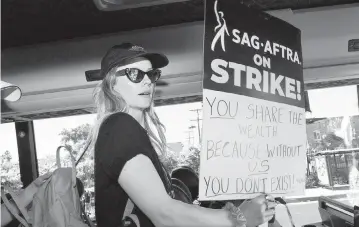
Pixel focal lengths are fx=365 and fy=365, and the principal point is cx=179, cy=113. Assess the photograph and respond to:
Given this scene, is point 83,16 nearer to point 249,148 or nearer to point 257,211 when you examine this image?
point 249,148

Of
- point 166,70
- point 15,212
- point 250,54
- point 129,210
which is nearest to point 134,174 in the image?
point 129,210

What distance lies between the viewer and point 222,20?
46.6 inches

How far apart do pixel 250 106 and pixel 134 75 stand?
411mm

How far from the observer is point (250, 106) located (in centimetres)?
126

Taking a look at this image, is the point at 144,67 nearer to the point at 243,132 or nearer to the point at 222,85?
the point at 222,85

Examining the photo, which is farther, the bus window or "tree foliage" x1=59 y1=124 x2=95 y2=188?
the bus window

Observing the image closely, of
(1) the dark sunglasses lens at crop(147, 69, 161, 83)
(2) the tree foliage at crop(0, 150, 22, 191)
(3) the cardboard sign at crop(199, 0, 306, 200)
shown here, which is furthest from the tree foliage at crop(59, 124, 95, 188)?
(3) the cardboard sign at crop(199, 0, 306, 200)

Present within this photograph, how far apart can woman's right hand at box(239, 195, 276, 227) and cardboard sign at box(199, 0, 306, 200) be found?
0.24ft

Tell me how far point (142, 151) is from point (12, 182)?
3265mm

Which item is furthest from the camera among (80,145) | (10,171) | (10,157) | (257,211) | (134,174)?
(10,157)

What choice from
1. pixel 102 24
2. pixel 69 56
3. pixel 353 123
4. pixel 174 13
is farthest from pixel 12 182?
pixel 353 123

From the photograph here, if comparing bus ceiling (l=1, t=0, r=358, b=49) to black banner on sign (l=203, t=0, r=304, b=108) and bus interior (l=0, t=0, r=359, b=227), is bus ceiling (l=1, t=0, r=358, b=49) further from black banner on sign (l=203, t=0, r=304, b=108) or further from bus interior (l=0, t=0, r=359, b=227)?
black banner on sign (l=203, t=0, r=304, b=108)

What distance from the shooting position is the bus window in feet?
11.9

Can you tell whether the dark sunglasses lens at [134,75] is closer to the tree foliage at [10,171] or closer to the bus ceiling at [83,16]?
the bus ceiling at [83,16]
